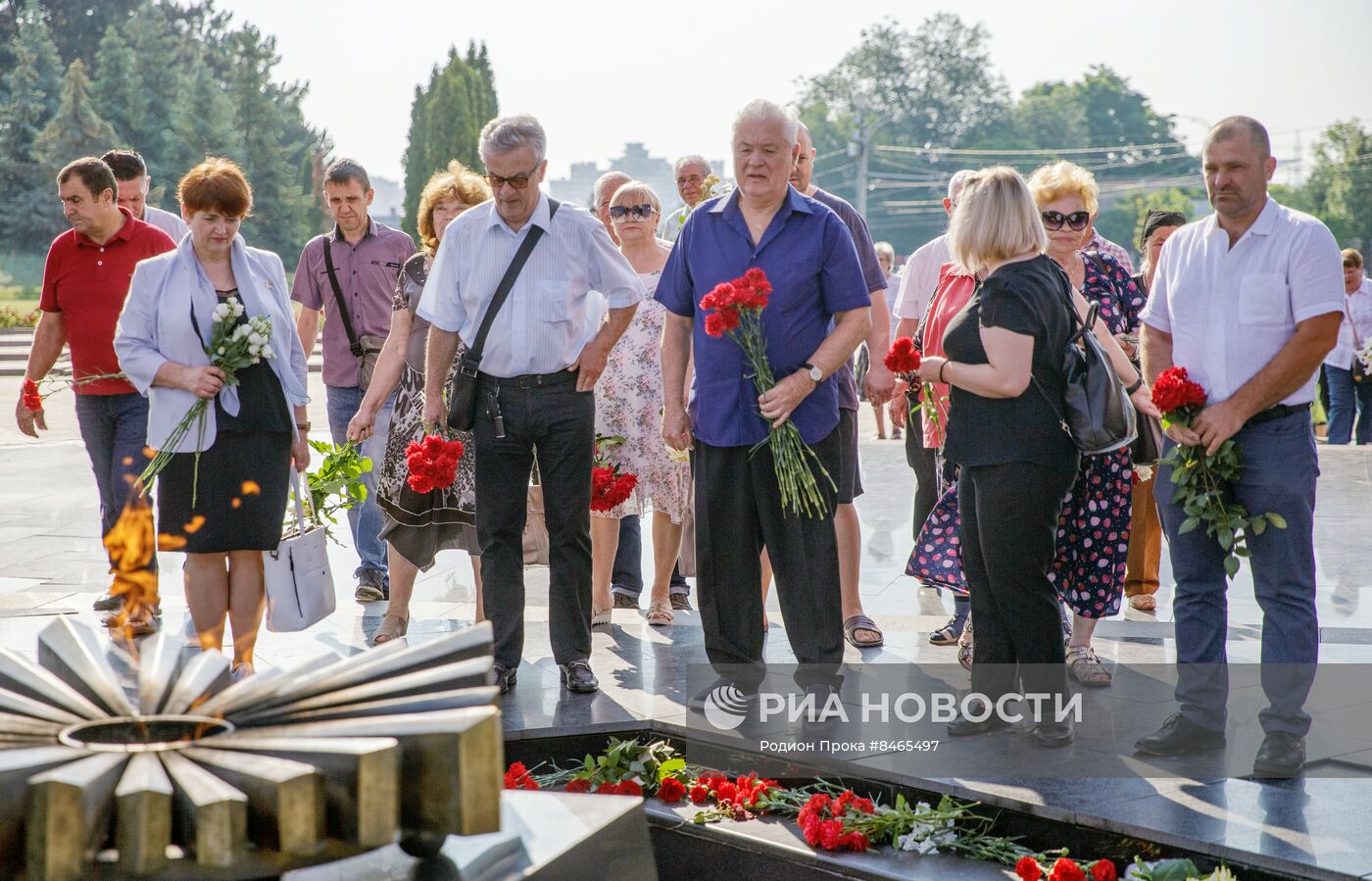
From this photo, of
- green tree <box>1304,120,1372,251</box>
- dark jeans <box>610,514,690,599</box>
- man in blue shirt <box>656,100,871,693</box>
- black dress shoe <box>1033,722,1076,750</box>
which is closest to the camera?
black dress shoe <box>1033,722,1076,750</box>

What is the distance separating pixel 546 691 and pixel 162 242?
3140mm

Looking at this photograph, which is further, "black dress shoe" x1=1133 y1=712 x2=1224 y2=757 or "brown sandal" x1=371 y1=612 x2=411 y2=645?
"brown sandal" x1=371 y1=612 x2=411 y2=645

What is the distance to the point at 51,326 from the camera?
646cm

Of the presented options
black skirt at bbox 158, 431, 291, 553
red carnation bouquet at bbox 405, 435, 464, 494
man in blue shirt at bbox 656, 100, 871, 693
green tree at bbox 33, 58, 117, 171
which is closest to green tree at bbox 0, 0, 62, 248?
green tree at bbox 33, 58, 117, 171

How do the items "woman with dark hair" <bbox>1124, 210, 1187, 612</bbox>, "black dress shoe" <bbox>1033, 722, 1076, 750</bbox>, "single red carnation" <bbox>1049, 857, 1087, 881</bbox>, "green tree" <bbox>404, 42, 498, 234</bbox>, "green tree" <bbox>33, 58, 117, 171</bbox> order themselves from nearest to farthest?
"single red carnation" <bbox>1049, 857, 1087, 881</bbox>, "black dress shoe" <bbox>1033, 722, 1076, 750</bbox>, "woman with dark hair" <bbox>1124, 210, 1187, 612</bbox>, "green tree" <bbox>33, 58, 117, 171</bbox>, "green tree" <bbox>404, 42, 498, 234</bbox>

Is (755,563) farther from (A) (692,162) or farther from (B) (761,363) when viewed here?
(A) (692,162)

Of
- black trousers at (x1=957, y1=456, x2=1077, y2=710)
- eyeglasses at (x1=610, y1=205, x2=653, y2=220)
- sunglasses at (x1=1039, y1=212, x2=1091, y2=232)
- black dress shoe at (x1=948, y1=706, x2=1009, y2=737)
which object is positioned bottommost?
black dress shoe at (x1=948, y1=706, x2=1009, y2=737)

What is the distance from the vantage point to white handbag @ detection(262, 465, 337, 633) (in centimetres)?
512

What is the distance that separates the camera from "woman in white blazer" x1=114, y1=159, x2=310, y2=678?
194 inches

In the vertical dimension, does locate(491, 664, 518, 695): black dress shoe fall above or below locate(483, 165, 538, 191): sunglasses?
below

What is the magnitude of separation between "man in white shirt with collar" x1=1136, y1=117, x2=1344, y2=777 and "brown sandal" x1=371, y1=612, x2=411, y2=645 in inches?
121

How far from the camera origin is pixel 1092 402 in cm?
412

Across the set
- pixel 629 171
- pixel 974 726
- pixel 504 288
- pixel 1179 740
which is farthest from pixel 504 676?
pixel 629 171

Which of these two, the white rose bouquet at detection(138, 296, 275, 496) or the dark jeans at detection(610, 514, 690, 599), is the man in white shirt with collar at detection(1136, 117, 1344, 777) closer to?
the dark jeans at detection(610, 514, 690, 599)
